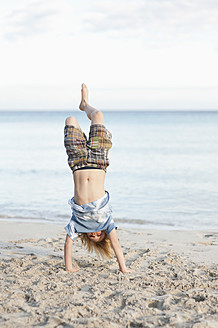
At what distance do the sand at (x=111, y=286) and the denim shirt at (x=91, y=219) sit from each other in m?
0.51

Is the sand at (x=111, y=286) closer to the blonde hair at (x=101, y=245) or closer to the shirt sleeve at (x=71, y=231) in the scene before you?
the blonde hair at (x=101, y=245)

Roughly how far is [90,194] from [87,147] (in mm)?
590

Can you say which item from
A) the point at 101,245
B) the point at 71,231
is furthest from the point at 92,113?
the point at 101,245

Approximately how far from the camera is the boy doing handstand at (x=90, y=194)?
481 cm

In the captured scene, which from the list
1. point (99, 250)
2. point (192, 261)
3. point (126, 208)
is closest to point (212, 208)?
point (126, 208)

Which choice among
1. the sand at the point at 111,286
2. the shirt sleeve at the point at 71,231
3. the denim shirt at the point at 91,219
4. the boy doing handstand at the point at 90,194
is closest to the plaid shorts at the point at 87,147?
the boy doing handstand at the point at 90,194

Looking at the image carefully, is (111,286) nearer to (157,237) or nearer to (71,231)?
(71,231)

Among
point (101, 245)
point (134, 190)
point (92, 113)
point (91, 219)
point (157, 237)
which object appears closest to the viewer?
point (91, 219)

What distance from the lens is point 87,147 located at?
5.00m

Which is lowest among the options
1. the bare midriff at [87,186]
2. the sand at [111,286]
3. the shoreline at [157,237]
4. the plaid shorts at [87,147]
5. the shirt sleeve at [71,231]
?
the sand at [111,286]

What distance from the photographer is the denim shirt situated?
479 cm

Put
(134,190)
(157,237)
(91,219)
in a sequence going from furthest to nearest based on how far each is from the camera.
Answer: (134,190), (157,237), (91,219)

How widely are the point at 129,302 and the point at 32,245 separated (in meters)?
2.84

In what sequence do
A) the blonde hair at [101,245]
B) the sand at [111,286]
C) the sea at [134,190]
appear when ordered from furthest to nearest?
the sea at [134,190] < the blonde hair at [101,245] < the sand at [111,286]
